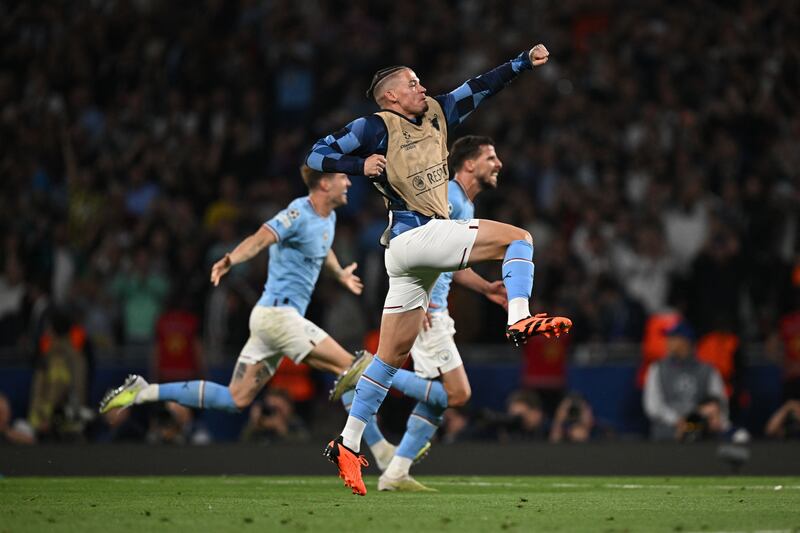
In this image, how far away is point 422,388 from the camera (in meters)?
10.7

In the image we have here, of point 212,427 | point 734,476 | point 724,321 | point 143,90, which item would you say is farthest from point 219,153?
point 734,476

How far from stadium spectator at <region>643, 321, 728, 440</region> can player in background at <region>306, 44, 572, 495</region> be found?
290 inches

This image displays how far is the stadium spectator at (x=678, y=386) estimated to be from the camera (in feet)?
53.3

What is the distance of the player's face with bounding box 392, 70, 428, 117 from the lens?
371 inches

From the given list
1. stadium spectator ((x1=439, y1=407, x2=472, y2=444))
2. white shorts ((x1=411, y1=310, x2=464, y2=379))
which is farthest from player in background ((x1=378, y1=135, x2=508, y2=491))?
stadium spectator ((x1=439, y1=407, x2=472, y2=444))

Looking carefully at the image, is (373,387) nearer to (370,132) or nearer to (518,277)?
(518,277)

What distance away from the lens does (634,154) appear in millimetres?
18500

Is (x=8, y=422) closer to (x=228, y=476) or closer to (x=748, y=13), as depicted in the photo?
(x=228, y=476)

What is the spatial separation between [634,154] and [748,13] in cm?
263

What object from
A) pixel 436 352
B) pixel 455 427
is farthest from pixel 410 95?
pixel 455 427

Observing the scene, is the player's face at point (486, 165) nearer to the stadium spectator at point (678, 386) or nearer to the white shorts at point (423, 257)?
the white shorts at point (423, 257)

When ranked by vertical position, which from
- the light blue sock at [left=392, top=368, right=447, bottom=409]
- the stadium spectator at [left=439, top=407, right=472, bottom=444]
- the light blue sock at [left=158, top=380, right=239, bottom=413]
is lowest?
the stadium spectator at [left=439, top=407, right=472, bottom=444]

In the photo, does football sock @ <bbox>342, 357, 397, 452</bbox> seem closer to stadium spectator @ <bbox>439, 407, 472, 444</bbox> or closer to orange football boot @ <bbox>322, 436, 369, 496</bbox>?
orange football boot @ <bbox>322, 436, 369, 496</bbox>

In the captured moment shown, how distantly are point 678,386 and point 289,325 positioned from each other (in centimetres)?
650
